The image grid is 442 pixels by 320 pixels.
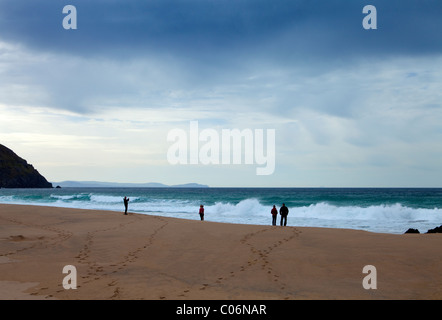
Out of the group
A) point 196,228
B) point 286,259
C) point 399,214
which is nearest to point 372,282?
point 286,259

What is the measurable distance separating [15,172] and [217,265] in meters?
181

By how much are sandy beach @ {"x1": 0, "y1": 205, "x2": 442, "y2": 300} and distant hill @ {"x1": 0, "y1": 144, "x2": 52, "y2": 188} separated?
546 feet

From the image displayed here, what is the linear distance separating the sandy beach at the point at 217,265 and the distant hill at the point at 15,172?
16644 cm

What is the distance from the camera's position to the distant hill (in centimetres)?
16450

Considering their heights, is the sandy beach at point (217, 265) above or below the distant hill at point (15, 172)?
below

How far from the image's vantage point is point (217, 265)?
470 inches

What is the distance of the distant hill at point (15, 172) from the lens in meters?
164

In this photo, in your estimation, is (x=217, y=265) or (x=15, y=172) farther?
(x=15, y=172)

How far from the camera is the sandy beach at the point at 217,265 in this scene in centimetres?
873

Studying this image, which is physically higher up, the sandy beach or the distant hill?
the distant hill

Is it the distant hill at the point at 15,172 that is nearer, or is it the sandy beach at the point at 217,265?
the sandy beach at the point at 217,265

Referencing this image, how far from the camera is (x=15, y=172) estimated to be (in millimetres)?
169000

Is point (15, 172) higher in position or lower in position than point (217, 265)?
higher
